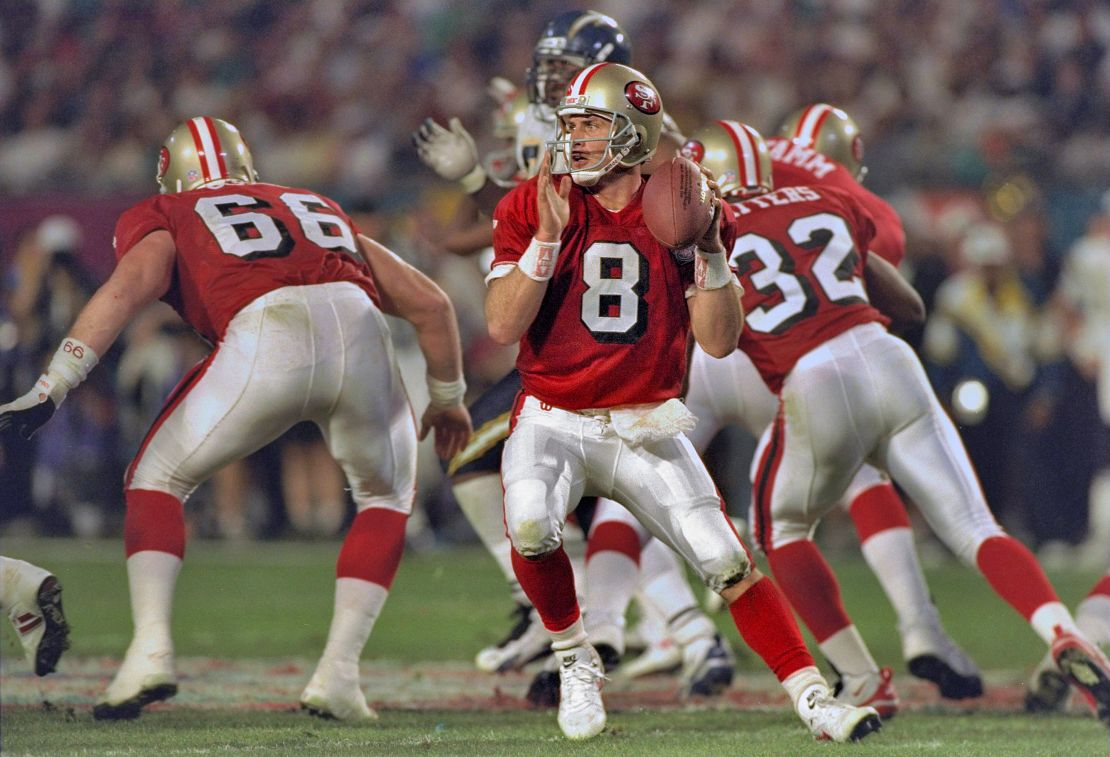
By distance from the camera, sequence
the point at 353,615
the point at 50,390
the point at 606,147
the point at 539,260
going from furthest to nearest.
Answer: the point at 353,615, the point at 50,390, the point at 606,147, the point at 539,260

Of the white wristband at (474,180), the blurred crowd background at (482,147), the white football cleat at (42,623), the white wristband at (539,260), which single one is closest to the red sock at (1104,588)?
the white wristband at (539,260)

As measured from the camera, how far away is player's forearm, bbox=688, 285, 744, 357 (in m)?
3.83

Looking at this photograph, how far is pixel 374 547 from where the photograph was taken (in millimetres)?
4605

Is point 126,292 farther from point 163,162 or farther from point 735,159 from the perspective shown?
point 735,159

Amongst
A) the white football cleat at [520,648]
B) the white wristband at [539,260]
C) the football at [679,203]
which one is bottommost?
the white football cleat at [520,648]

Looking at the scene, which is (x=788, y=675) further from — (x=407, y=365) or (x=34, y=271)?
(x=34, y=271)

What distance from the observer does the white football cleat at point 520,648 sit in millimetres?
5539

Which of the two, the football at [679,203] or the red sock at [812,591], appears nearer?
the football at [679,203]

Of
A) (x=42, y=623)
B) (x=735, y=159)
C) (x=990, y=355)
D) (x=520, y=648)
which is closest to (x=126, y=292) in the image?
(x=42, y=623)

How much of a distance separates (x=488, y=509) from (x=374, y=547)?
3.01 feet

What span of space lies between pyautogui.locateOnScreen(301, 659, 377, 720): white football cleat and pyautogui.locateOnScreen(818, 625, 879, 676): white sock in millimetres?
1334

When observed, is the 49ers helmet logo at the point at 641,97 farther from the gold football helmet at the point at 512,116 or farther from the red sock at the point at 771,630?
the gold football helmet at the point at 512,116

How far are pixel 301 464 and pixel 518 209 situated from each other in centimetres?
680

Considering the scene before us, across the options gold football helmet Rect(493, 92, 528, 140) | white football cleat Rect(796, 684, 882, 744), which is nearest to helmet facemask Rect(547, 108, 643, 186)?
white football cleat Rect(796, 684, 882, 744)
